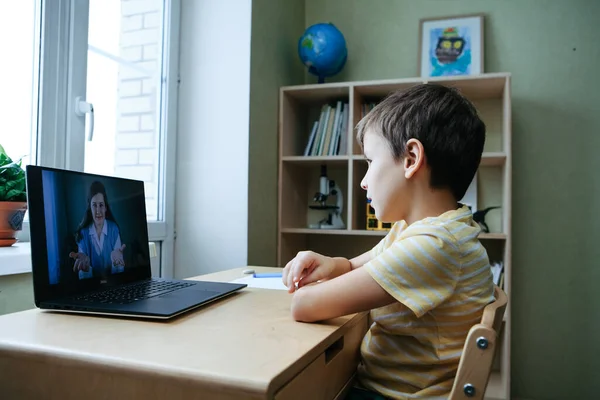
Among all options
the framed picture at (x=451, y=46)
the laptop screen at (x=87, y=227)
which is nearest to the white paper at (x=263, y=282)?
the laptop screen at (x=87, y=227)

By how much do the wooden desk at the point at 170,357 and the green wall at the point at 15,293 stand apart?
1.59 ft

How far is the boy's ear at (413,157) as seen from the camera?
2.94 ft

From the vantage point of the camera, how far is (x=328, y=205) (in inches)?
99.7

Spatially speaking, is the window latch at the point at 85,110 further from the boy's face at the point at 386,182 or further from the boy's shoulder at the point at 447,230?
the boy's shoulder at the point at 447,230

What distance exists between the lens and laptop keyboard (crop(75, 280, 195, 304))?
88cm

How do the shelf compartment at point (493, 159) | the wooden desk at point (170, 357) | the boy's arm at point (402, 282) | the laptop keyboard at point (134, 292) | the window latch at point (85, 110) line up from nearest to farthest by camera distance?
the wooden desk at point (170, 357)
the boy's arm at point (402, 282)
the laptop keyboard at point (134, 292)
the window latch at point (85, 110)
the shelf compartment at point (493, 159)

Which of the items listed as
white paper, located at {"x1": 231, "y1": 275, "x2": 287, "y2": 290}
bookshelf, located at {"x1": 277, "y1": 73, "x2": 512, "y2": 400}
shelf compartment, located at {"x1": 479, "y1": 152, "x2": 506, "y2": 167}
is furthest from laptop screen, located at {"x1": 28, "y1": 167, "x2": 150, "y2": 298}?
shelf compartment, located at {"x1": 479, "y1": 152, "x2": 506, "y2": 167}

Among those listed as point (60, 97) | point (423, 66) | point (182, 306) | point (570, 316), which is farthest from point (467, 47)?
point (182, 306)

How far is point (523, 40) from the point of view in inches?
94.3

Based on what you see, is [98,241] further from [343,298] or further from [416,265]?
[416,265]

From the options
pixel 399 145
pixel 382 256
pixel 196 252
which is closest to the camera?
pixel 382 256

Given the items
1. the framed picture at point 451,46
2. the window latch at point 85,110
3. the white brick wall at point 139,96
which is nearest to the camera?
the window latch at point 85,110

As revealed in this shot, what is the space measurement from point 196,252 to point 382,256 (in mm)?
A: 1471

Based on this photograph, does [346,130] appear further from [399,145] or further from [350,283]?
[350,283]
